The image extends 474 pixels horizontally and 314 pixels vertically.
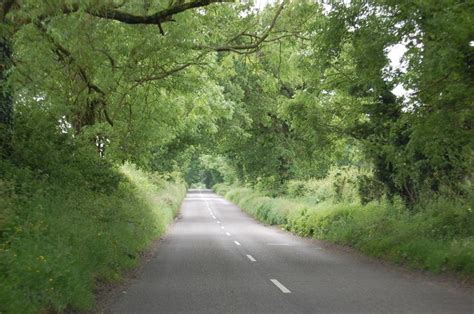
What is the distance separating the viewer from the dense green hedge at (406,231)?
12.8 m

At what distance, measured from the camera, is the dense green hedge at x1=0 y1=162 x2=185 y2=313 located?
6.93 m

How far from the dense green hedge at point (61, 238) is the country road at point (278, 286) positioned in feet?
2.64

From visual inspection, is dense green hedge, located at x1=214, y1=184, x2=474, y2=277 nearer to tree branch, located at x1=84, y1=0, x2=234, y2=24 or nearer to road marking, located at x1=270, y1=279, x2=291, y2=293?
road marking, located at x1=270, y1=279, x2=291, y2=293

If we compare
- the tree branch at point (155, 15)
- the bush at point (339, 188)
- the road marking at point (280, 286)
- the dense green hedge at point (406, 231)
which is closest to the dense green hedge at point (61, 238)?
the road marking at point (280, 286)

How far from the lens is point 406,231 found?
1584 cm

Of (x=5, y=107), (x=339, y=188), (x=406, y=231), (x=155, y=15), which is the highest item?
(x=155, y=15)

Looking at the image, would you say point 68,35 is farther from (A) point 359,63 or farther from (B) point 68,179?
(A) point 359,63

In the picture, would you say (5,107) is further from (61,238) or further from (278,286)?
(278,286)

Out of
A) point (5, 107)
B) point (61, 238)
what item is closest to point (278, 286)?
point (61, 238)

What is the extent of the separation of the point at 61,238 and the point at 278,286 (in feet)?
14.6

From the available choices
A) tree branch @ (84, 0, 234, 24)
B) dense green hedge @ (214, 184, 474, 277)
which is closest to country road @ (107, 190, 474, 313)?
dense green hedge @ (214, 184, 474, 277)

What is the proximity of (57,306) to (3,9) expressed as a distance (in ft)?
21.8

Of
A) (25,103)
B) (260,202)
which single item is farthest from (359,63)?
(260,202)

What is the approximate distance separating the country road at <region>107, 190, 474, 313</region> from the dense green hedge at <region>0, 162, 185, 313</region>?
805 mm
